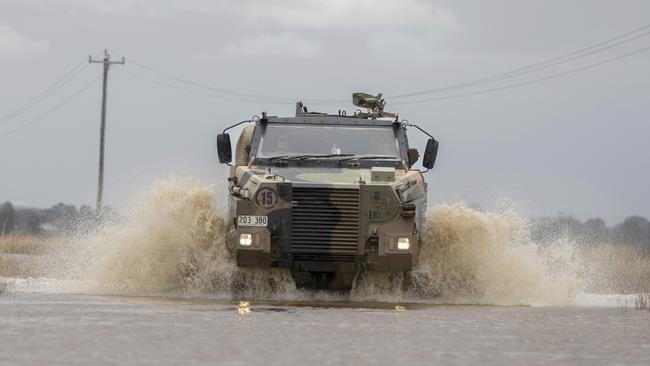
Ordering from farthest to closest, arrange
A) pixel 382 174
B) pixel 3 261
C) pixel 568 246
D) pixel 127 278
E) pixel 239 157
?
pixel 3 261 < pixel 568 246 < pixel 127 278 < pixel 239 157 < pixel 382 174

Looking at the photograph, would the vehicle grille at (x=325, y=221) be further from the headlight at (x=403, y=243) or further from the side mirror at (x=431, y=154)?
the side mirror at (x=431, y=154)

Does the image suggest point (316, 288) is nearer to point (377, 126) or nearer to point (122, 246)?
point (377, 126)

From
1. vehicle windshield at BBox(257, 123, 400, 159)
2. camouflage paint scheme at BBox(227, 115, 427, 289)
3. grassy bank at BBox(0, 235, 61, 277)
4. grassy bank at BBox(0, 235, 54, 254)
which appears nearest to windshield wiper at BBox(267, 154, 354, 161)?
vehicle windshield at BBox(257, 123, 400, 159)

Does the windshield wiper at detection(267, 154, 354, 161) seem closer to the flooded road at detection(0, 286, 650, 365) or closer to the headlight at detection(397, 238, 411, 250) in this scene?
the headlight at detection(397, 238, 411, 250)

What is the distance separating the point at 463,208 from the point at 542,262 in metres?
1.92

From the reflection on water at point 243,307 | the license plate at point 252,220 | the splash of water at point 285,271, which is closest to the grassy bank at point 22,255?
the splash of water at point 285,271

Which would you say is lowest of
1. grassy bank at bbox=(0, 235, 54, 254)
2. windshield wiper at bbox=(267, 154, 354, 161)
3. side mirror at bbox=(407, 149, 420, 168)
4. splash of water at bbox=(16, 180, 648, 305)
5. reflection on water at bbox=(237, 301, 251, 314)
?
reflection on water at bbox=(237, 301, 251, 314)

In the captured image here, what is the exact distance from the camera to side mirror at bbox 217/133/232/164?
18.4 meters

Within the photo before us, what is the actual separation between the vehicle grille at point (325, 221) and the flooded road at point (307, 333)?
0.71m

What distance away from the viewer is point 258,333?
11797mm

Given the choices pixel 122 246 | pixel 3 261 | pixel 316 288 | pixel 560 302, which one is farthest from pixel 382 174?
pixel 3 261

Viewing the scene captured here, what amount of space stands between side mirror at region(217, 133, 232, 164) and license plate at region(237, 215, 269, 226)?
195 cm

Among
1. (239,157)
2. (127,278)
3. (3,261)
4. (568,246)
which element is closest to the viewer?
(239,157)

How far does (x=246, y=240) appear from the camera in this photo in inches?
653
